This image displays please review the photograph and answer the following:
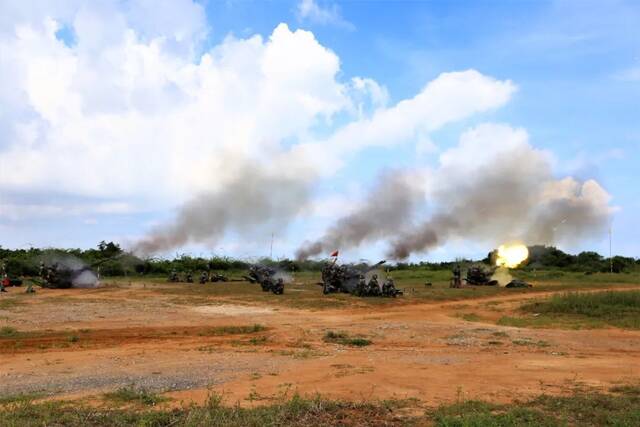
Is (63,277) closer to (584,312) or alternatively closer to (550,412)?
(584,312)

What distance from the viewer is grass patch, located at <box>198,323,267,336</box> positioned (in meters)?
19.5

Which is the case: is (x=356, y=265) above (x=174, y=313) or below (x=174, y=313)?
above

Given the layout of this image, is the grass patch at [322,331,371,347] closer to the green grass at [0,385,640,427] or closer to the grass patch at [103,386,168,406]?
the green grass at [0,385,640,427]

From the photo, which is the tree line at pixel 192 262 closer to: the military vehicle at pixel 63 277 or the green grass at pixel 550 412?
the military vehicle at pixel 63 277

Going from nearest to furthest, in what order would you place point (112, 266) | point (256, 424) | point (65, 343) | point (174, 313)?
point (256, 424)
point (65, 343)
point (174, 313)
point (112, 266)

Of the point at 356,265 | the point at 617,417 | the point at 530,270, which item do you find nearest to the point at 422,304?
the point at 356,265

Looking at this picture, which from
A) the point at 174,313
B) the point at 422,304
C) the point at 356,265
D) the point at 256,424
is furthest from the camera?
the point at 356,265

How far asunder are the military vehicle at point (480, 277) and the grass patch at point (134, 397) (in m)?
36.2

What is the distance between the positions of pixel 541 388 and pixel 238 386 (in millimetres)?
5927

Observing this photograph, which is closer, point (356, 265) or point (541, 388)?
point (541, 388)

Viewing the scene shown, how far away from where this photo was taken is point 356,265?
119 feet

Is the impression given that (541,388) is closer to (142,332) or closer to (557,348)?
(557,348)

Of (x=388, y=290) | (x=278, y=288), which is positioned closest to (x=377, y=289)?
(x=388, y=290)

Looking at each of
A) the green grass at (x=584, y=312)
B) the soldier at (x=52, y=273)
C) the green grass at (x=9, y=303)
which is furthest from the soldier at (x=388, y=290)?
the soldier at (x=52, y=273)
